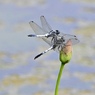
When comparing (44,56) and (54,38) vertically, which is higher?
(44,56)

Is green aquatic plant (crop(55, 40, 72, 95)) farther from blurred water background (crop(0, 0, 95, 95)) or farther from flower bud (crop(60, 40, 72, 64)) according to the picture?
blurred water background (crop(0, 0, 95, 95))

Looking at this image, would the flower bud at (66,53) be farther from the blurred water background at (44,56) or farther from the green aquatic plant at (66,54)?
the blurred water background at (44,56)

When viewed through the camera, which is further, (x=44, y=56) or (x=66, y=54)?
(x=44, y=56)

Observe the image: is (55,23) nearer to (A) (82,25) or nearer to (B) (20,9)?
(A) (82,25)

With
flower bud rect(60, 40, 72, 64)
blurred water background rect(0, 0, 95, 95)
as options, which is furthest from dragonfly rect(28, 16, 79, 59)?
blurred water background rect(0, 0, 95, 95)

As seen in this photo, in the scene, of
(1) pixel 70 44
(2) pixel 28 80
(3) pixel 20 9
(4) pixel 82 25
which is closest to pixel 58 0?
(3) pixel 20 9

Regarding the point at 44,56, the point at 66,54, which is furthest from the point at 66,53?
the point at 44,56

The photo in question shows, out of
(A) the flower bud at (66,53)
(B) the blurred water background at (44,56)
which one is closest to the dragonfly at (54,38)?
(A) the flower bud at (66,53)

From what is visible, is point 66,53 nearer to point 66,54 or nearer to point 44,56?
point 66,54
